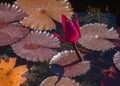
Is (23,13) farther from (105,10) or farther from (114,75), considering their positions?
(114,75)

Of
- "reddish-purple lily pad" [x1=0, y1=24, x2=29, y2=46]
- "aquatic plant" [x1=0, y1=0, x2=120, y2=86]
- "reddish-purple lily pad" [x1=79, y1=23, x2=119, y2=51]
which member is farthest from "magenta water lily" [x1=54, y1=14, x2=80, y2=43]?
"reddish-purple lily pad" [x1=0, y1=24, x2=29, y2=46]

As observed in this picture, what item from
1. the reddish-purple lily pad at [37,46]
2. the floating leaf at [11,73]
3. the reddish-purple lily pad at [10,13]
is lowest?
the floating leaf at [11,73]

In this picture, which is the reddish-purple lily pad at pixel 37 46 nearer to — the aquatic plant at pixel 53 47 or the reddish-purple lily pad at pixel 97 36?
the aquatic plant at pixel 53 47

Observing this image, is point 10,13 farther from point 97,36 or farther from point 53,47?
point 97,36

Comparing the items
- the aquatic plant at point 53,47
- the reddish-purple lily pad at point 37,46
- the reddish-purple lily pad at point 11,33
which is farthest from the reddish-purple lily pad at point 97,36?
the reddish-purple lily pad at point 11,33

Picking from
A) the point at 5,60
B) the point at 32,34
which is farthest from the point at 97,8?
the point at 5,60

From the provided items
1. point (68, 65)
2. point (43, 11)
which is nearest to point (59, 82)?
point (68, 65)

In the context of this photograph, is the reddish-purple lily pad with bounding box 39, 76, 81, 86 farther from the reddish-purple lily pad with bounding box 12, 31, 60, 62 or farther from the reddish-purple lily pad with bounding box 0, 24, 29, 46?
the reddish-purple lily pad with bounding box 0, 24, 29, 46

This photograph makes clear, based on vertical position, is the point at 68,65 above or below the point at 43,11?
below
